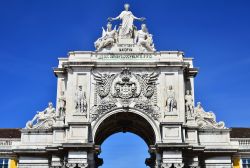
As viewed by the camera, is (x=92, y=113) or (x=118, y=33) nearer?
(x=92, y=113)

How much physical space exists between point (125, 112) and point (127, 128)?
3.53 metres

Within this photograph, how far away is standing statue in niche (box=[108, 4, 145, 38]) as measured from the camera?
4253 centimetres

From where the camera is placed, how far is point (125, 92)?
132 ft

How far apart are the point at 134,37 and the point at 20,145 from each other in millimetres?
11639

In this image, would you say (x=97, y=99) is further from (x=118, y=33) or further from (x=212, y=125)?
(x=212, y=125)

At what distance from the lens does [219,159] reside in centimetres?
3916

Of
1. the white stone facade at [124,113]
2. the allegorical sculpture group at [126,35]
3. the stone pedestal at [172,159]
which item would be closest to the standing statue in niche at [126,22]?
the allegorical sculpture group at [126,35]

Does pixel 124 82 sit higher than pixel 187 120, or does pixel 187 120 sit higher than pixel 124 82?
pixel 124 82

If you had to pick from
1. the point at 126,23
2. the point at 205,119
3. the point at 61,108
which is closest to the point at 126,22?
the point at 126,23

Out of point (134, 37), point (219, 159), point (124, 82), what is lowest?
point (219, 159)

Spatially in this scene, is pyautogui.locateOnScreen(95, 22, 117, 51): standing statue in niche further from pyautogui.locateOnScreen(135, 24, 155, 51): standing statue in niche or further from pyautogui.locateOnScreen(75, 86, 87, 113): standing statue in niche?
pyautogui.locateOnScreen(75, 86, 87, 113): standing statue in niche

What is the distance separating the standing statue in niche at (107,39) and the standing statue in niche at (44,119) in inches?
227

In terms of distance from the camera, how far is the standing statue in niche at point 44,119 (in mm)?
40344

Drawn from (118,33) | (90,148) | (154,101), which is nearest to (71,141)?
(90,148)
